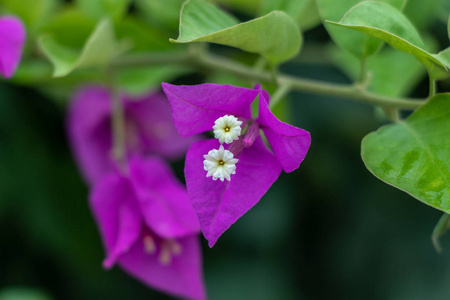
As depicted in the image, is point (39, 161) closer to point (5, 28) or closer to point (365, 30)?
point (5, 28)

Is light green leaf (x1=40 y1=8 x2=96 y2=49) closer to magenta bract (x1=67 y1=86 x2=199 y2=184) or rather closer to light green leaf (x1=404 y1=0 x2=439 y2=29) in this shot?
magenta bract (x1=67 y1=86 x2=199 y2=184)

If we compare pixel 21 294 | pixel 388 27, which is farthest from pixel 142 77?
pixel 388 27

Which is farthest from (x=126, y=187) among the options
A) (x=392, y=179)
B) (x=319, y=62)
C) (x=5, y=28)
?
(x=319, y=62)

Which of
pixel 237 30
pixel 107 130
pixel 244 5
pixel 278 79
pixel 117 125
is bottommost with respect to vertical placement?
pixel 107 130

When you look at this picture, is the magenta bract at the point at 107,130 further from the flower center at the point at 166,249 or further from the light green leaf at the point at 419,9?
the light green leaf at the point at 419,9

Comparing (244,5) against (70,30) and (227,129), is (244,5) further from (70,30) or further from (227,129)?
(227,129)

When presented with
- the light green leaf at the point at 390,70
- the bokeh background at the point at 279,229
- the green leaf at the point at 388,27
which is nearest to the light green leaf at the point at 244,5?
the bokeh background at the point at 279,229
